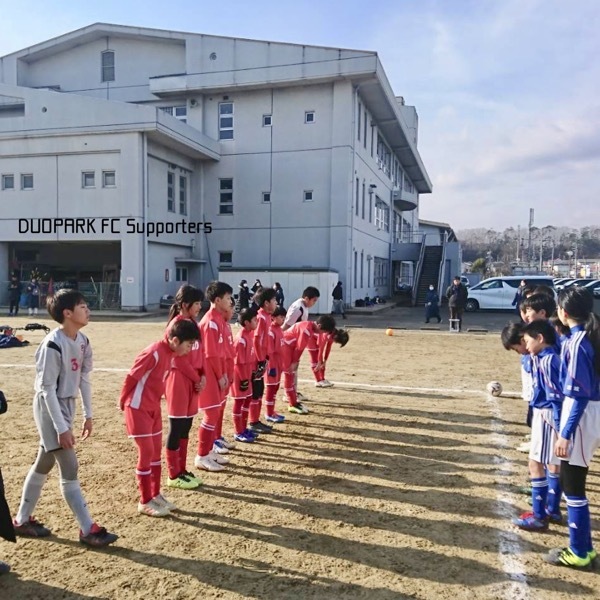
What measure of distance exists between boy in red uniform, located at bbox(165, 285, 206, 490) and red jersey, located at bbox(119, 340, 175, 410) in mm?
294

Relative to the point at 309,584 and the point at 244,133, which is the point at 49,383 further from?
the point at 244,133

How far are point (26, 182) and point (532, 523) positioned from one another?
26792mm

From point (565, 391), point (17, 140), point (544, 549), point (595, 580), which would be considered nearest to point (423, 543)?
point (544, 549)

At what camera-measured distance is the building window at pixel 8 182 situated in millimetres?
24875

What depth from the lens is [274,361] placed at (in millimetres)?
6543

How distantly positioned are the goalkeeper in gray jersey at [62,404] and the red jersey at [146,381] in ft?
0.95

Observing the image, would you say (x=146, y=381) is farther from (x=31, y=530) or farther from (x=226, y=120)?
(x=226, y=120)

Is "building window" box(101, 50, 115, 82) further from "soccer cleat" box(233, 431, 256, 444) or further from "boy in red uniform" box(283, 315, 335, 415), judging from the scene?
"soccer cleat" box(233, 431, 256, 444)

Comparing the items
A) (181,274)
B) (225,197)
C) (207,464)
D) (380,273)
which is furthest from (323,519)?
(380,273)

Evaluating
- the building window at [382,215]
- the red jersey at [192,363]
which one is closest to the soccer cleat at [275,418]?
the red jersey at [192,363]

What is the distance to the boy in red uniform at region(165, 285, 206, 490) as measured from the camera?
4.40 m

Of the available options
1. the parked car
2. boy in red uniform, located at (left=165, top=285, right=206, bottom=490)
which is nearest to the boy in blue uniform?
boy in red uniform, located at (left=165, top=285, right=206, bottom=490)

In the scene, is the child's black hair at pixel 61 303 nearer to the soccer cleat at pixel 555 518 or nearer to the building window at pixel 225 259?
the soccer cleat at pixel 555 518

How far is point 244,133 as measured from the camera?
27562 mm
